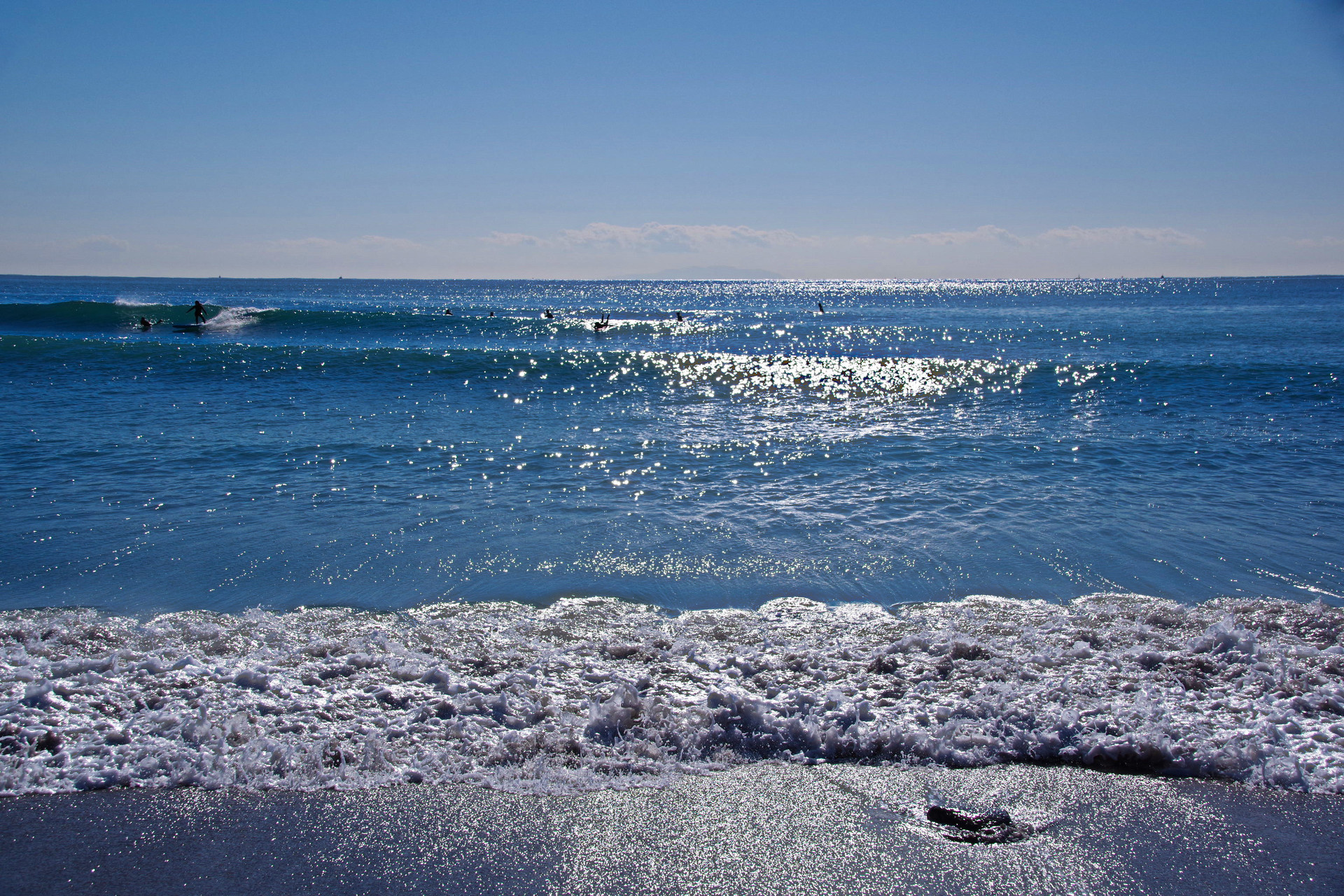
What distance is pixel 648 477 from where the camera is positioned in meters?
11.9

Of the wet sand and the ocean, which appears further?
the ocean

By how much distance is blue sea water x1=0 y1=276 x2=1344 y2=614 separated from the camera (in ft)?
25.0

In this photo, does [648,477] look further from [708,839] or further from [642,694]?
[708,839]

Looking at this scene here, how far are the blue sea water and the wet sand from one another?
9.30 ft

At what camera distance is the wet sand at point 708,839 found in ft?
11.5

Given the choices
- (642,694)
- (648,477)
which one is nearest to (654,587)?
(642,694)

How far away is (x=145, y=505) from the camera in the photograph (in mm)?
9922

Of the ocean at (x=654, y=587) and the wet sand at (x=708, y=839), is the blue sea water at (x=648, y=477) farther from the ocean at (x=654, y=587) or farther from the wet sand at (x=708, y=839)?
the wet sand at (x=708, y=839)

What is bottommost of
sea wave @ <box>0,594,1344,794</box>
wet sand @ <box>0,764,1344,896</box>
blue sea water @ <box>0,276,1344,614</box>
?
wet sand @ <box>0,764,1344,896</box>

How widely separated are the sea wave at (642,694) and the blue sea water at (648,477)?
2.70ft

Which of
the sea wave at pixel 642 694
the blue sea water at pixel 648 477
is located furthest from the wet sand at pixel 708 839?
the blue sea water at pixel 648 477

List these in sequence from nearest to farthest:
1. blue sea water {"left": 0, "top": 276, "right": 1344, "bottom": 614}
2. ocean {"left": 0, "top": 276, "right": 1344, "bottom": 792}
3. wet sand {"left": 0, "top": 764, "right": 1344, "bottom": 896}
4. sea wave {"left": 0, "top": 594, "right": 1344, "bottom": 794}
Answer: wet sand {"left": 0, "top": 764, "right": 1344, "bottom": 896}
sea wave {"left": 0, "top": 594, "right": 1344, "bottom": 794}
ocean {"left": 0, "top": 276, "right": 1344, "bottom": 792}
blue sea water {"left": 0, "top": 276, "right": 1344, "bottom": 614}

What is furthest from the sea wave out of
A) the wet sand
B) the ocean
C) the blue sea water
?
the blue sea water

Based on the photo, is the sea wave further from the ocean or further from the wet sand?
the wet sand
